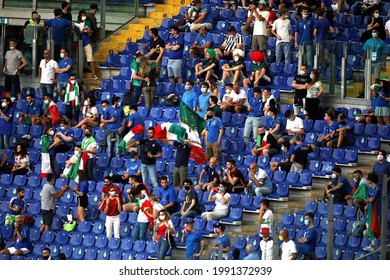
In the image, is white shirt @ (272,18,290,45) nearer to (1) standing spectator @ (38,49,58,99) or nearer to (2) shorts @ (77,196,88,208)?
(1) standing spectator @ (38,49,58,99)

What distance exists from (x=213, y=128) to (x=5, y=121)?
5661 millimetres

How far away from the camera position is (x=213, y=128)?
3944 centimetres

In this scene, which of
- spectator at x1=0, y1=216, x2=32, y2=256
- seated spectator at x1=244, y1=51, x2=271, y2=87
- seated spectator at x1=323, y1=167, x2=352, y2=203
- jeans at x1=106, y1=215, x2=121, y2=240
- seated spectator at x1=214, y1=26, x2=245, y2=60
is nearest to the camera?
seated spectator at x1=323, y1=167, x2=352, y2=203

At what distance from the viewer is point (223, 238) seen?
1432 inches

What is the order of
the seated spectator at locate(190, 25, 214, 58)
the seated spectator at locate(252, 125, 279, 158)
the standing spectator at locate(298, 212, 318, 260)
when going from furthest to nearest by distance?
the seated spectator at locate(190, 25, 214, 58), the seated spectator at locate(252, 125, 279, 158), the standing spectator at locate(298, 212, 318, 260)

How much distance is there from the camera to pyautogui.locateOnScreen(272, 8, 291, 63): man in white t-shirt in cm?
4138

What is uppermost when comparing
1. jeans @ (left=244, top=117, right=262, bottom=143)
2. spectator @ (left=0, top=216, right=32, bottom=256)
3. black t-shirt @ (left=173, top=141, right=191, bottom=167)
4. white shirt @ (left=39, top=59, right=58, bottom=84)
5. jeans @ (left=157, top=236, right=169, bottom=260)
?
white shirt @ (left=39, top=59, right=58, bottom=84)

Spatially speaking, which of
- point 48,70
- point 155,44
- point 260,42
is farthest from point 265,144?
point 48,70

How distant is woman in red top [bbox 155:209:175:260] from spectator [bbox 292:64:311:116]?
13.7ft

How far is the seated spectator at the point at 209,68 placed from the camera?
1635 inches

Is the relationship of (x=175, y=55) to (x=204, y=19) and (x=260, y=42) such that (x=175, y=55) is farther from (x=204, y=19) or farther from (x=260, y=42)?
(x=260, y=42)

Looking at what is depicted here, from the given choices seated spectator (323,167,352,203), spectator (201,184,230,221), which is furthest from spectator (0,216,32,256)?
Answer: seated spectator (323,167,352,203)
